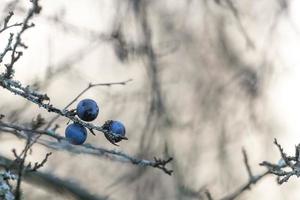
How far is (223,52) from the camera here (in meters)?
2.65

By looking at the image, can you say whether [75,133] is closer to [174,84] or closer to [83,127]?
[83,127]

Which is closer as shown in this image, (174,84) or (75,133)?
(75,133)

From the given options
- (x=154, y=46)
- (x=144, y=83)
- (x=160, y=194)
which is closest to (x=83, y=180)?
(x=160, y=194)

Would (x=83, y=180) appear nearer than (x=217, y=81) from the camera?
Yes

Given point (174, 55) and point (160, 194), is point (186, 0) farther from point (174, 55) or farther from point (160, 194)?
point (160, 194)

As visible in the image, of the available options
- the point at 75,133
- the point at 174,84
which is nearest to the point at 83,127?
the point at 75,133

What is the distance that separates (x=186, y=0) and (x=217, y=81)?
0.42 m

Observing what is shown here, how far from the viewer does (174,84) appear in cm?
260

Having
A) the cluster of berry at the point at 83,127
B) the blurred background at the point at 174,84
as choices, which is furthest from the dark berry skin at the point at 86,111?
the blurred background at the point at 174,84

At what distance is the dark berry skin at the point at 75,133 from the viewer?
1158mm

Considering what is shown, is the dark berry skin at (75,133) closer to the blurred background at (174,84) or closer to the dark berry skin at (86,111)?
the dark berry skin at (86,111)

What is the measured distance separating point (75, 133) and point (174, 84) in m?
1.47

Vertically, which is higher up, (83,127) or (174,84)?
(174,84)

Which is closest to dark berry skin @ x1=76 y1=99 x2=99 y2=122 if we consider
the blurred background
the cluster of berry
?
the cluster of berry
